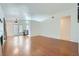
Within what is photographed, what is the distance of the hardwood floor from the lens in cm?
204

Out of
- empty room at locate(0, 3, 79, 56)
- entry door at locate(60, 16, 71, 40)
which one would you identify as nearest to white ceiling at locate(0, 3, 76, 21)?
empty room at locate(0, 3, 79, 56)

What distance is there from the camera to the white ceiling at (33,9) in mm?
2047

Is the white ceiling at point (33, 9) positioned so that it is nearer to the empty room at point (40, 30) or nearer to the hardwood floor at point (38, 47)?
the empty room at point (40, 30)

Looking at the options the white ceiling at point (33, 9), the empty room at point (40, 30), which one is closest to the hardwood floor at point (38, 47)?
the empty room at point (40, 30)

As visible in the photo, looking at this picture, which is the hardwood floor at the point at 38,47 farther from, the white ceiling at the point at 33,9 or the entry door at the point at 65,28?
the white ceiling at the point at 33,9

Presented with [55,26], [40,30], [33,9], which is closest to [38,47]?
[40,30]

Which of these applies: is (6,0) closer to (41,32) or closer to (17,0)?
(17,0)

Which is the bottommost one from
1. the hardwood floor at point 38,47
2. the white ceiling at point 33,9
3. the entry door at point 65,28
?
the hardwood floor at point 38,47

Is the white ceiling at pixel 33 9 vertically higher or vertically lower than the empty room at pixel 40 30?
higher

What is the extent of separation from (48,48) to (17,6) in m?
0.79

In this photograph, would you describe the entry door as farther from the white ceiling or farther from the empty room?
the white ceiling

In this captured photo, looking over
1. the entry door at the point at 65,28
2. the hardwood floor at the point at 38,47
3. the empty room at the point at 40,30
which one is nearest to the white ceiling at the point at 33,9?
the empty room at the point at 40,30

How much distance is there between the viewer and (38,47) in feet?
6.78

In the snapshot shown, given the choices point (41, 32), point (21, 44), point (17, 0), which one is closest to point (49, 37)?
point (41, 32)
